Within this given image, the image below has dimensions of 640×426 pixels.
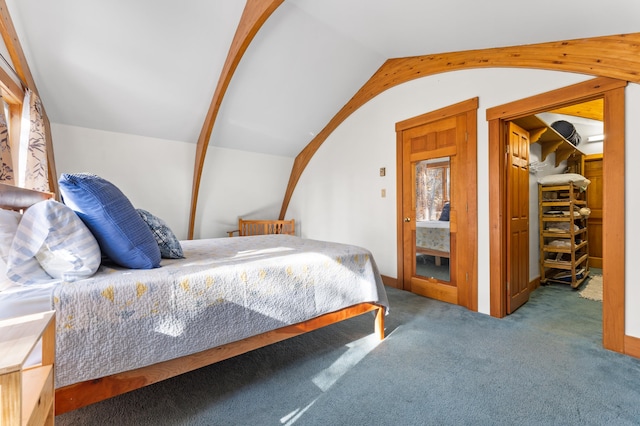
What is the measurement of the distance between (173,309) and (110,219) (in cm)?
55

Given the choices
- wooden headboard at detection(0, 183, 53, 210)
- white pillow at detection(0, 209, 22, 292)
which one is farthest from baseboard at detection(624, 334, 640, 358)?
wooden headboard at detection(0, 183, 53, 210)

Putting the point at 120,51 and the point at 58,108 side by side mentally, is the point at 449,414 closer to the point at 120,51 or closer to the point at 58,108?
the point at 120,51

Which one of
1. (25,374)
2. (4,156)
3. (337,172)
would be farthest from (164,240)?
(337,172)

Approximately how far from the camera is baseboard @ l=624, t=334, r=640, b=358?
5.98ft

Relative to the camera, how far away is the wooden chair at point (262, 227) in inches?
187

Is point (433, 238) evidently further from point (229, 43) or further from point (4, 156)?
point (4, 156)

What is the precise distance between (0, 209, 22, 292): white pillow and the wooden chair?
3363mm

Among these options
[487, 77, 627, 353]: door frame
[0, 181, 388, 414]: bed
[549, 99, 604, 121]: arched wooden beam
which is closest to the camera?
[0, 181, 388, 414]: bed

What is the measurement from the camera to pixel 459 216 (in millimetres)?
2822

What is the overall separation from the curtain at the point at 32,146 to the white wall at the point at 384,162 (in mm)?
3321

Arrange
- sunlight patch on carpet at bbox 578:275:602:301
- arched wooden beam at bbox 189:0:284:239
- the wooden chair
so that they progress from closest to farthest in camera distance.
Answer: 1. arched wooden beam at bbox 189:0:284:239
2. sunlight patch on carpet at bbox 578:275:602:301
3. the wooden chair

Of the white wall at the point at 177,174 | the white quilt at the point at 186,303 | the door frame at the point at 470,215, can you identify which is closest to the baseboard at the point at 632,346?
the door frame at the point at 470,215

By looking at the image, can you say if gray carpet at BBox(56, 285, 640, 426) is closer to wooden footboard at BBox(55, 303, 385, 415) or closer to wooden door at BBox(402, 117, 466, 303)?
wooden footboard at BBox(55, 303, 385, 415)

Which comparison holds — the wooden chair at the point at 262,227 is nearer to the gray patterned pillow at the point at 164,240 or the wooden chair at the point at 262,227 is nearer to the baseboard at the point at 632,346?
the gray patterned pillow at the point at 164,240
